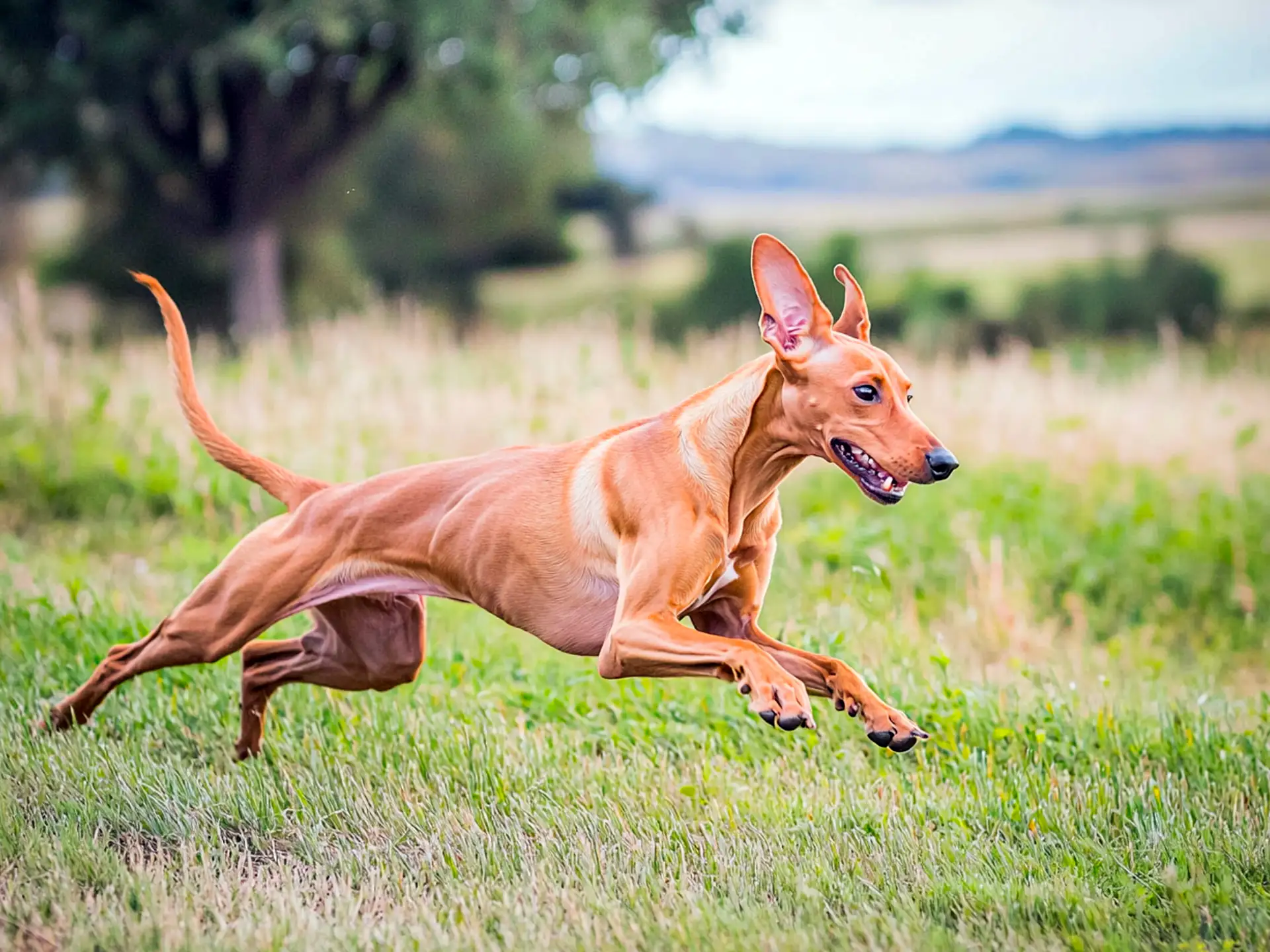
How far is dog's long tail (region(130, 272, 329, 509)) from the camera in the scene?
4605 mm

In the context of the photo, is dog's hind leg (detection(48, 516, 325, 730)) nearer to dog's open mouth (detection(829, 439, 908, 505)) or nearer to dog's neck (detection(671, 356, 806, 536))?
dog's neck (detection(671, 356, 806, 536))

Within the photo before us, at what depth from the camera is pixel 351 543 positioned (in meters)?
4.21

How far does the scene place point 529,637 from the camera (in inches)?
257

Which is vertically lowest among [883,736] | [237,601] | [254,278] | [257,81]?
[254,278]

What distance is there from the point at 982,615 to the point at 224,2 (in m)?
12.1

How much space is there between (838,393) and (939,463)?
14.3 inches

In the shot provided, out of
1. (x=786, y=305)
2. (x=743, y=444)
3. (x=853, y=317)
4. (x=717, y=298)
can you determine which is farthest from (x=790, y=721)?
(x=717, y=298)

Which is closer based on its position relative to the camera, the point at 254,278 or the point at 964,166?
the point at 254,278

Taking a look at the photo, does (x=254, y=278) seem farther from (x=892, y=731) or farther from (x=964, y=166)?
(x=964, y=166)

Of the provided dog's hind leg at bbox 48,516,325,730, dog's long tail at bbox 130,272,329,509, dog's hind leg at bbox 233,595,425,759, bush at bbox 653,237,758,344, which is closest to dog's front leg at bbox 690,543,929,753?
dog's hind leg at bbox 233,595,425,759

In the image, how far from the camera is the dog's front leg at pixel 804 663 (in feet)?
11.2

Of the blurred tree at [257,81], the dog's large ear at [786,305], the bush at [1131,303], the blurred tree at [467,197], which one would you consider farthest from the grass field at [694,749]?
the bush at [1131,303]

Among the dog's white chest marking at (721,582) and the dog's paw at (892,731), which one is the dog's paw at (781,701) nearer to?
the dog's paw at (892,731)

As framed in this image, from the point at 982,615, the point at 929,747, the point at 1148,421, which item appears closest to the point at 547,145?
the point at 1148,421
